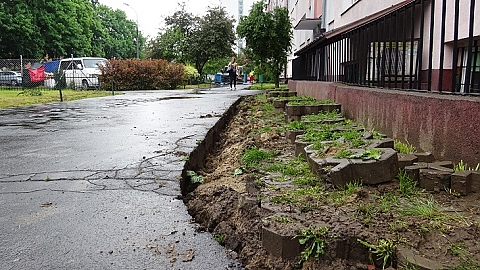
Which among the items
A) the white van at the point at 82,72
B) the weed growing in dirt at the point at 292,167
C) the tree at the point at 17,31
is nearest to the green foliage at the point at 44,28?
the tree at the point at 17,31

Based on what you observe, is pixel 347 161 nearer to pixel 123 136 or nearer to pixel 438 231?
pixel 438 231

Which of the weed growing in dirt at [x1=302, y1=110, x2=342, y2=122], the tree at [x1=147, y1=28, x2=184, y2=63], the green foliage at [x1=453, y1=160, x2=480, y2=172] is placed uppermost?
the tree at [x1=147, y1=28, x2=184, y2=63]

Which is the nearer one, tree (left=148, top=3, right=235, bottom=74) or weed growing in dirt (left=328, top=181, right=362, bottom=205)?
weed growing in dirt (left=328, top=181, right=362, bottom=205)

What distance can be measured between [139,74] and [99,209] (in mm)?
27142

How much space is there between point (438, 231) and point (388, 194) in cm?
61

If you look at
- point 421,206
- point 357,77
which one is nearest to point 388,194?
point 421,206

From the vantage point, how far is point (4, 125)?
27.4 feet

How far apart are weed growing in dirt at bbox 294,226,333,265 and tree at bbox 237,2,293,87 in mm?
18420

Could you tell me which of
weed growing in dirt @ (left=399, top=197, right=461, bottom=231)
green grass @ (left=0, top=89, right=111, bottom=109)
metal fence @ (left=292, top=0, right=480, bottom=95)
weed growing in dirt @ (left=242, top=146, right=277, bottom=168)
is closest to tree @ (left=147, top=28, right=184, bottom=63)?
green grass @ (left=0, top=89, right=111, bottom=109)

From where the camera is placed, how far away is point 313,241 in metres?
1.97

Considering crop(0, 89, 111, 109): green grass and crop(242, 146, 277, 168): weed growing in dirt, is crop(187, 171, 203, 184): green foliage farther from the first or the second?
crop(0, 89, 111, 109): green grass

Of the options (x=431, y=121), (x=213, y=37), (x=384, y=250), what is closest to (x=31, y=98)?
(x=431, y=121)

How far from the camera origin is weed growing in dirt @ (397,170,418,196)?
263 cm

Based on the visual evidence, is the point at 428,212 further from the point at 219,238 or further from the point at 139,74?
the point at 139,74
